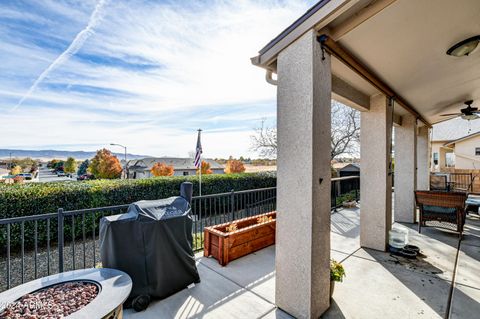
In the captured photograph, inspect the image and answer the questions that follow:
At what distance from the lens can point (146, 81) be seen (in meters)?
8.23

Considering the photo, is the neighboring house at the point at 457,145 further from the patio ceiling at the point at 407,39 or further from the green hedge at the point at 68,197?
the green hedge at the point at 68,197

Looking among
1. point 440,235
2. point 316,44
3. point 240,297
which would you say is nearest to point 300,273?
point 240,297

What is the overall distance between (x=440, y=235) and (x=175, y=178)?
7.89 m

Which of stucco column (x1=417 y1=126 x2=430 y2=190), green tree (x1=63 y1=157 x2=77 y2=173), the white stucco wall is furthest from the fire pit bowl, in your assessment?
green tree (x1=63 y1=157 x2=77 y2=173)

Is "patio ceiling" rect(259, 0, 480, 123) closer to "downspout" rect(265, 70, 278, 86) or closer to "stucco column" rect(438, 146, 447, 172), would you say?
"downspout" rect(265, 70, 278, 86)

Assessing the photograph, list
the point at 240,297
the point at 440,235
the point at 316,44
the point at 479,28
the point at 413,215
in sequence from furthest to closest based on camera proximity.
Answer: the point at 413,215
the point at 440,235
the point at 240,297
the point at 479,28
the point at 316,44

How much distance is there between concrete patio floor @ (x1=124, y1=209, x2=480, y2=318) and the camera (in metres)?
2.16

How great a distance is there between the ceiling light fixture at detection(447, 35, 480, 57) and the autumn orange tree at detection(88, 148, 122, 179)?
104 ft

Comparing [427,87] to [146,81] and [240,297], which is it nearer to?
[240,297]

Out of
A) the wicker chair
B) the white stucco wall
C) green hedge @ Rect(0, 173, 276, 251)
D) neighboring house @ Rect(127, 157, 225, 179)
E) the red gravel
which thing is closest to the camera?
the red gravel

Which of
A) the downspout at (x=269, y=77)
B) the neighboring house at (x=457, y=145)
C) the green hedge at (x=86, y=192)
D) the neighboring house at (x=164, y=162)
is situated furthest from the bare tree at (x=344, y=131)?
the neighboring house at (x=164, y=162)

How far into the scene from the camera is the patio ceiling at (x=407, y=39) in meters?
1.84

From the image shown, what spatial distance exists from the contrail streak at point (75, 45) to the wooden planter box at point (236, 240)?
171 inches

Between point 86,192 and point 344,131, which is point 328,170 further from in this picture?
point 344,131
